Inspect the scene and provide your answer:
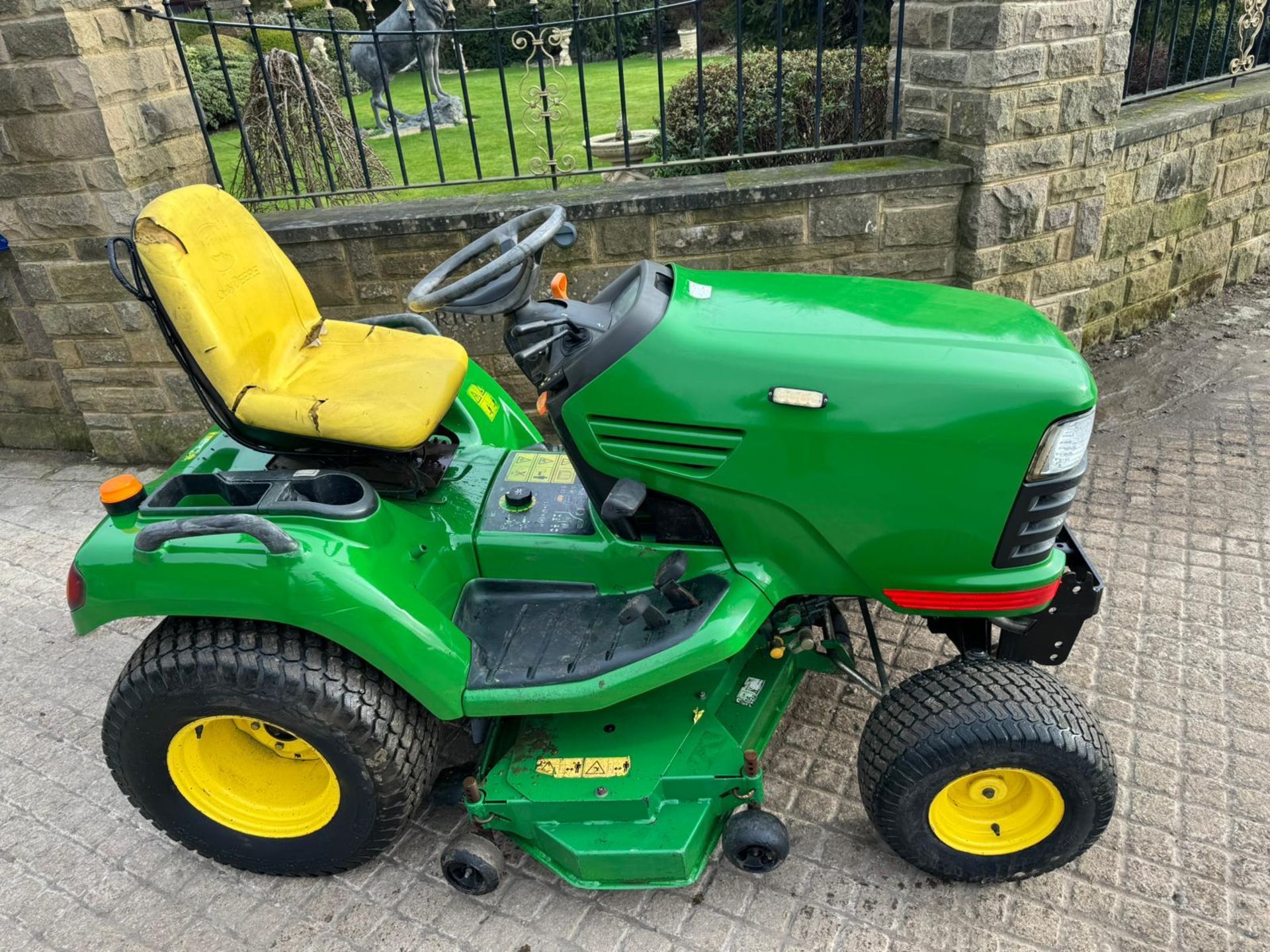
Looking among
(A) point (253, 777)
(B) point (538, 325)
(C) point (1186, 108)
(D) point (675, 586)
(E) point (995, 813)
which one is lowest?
(E) point (995, 813)

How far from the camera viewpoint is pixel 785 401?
6.54 feet

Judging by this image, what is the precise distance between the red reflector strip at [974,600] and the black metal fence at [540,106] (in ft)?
8.06

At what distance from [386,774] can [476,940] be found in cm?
49

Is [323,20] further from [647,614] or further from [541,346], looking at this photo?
[647,614]

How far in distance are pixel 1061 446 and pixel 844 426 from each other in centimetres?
47

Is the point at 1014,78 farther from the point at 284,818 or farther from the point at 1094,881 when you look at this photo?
the point at 284,818

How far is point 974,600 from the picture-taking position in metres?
2.15

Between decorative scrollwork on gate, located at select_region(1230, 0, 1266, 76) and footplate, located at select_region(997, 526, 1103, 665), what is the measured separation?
15.8 ft

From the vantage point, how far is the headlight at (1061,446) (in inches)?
77.1

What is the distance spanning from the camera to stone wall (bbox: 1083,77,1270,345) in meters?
4.82

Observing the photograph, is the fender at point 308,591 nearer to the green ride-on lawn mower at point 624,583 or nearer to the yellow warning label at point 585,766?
the green ride-on lawn mower at point 624,583

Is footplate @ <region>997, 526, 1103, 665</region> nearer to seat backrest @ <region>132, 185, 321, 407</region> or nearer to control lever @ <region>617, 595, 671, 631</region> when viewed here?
control lever @ <region>617, 595, 671, 631</region>

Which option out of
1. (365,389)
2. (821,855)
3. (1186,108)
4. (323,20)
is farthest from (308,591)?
(323,20)

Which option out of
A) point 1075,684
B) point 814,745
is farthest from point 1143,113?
point 814,745
